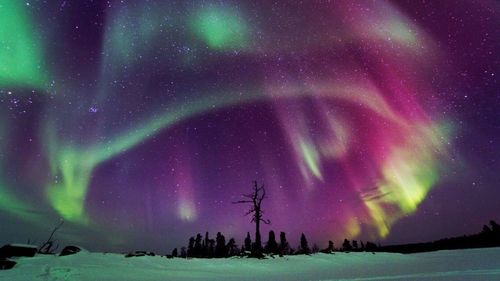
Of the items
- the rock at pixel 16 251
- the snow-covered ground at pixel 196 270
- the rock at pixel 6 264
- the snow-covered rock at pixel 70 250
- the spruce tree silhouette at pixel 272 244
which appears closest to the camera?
the snow-covered ground at pixel 196 270

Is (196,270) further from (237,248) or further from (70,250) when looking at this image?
(237,248)

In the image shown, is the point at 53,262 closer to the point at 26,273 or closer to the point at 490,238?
the point at 26,273

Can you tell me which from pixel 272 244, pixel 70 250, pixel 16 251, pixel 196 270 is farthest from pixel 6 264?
pixel 272 244

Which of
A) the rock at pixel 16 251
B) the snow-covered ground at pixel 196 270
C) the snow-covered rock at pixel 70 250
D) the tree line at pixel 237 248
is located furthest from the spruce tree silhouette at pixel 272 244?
the rock at pixel 16 251

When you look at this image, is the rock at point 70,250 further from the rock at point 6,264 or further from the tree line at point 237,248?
the tree line at point 237,248

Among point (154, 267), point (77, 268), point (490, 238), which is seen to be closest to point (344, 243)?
point (490, 238)

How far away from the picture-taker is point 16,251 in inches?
502

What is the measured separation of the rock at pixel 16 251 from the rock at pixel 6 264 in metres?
1.64

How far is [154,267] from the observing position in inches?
546

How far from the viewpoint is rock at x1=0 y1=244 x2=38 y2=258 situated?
41.2ft

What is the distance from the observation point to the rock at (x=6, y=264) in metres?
10.8

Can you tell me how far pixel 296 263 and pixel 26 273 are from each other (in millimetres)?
13657

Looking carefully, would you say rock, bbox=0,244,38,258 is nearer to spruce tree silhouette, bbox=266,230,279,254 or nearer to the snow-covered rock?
the snow-covered rock

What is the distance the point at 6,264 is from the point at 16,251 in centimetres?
210
